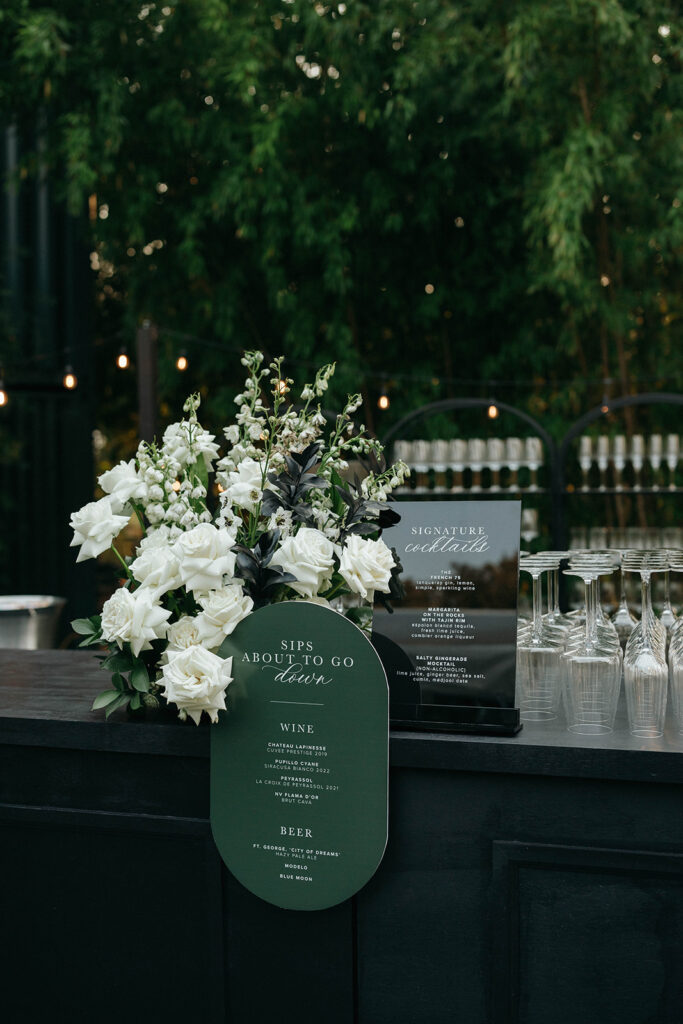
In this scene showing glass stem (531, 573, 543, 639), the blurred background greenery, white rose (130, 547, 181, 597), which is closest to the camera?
white rose (130, 547, 181, 597)

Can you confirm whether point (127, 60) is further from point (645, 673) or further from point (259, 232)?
point (645, 673)

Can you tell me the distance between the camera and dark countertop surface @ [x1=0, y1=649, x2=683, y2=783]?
1240mm

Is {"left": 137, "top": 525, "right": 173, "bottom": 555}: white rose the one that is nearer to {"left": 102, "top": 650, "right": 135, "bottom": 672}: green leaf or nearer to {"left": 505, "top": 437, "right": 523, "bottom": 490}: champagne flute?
{"left": 102, "top": 650, "right": 135, "bottom": 672}: green leaf

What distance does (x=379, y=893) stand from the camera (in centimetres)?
136

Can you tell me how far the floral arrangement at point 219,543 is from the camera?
131 cm

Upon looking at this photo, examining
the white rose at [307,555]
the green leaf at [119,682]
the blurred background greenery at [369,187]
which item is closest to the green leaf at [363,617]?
the white rose at [307,555]

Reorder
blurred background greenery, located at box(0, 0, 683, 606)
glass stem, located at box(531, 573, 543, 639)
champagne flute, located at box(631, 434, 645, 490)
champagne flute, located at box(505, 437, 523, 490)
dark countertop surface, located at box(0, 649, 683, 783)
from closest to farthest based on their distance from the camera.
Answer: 1. dark countertop surface, located at box(0, 649, 683, 783)
2. glass stem, located at box(531, 573, 543, 639)
3. champagne flute, located at box(631, 434, 645, 490)
4. champagne flute, located at box(505, 437, 523, 490)
5. blurred background greenery, located at box(0, 0, 683, 606)

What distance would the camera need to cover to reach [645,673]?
130 cm

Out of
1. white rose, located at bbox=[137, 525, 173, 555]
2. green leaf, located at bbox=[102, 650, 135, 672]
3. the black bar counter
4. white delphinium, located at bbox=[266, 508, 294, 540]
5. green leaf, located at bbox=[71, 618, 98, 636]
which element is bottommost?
the black bar counter

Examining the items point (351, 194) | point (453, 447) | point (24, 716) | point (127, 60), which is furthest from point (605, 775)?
point (127, 60)

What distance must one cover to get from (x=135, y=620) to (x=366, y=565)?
34 cm

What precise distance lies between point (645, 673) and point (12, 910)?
1.07 meters

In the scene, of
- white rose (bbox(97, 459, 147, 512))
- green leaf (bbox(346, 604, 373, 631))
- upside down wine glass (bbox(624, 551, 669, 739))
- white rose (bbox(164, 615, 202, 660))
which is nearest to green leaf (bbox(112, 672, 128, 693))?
white rose (bbox(164, 615, 202, 660))

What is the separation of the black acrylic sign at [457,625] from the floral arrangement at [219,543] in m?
0.05
